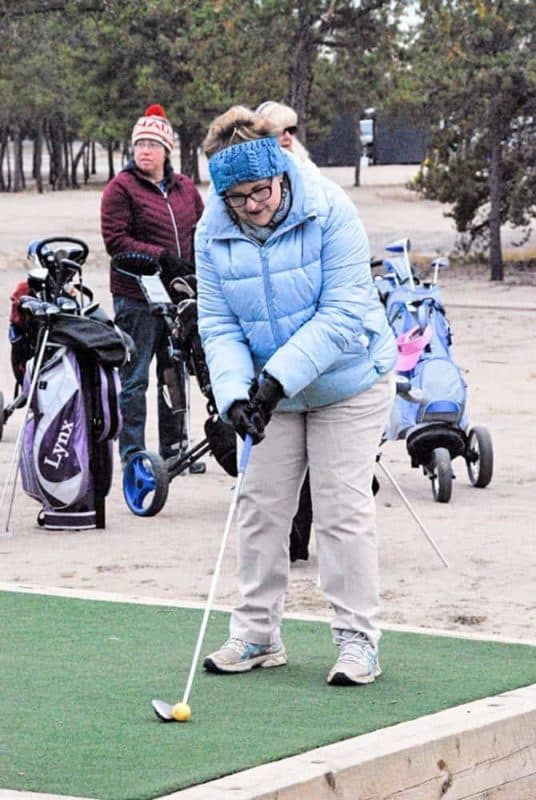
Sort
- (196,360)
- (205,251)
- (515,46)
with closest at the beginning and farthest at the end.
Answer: (205,251), (196,360), (515,46)

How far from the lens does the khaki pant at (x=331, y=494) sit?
5836 mm

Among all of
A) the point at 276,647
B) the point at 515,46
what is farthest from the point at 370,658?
the point at 515,46

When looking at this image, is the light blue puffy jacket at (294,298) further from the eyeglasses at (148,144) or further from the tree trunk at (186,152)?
the tree trunk at (186,152)

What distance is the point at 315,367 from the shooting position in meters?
5.60

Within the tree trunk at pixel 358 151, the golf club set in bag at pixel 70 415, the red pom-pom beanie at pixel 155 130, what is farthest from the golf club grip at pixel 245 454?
the tree trunk at pixel 358 151

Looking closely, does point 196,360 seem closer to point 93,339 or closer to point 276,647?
point 93,339

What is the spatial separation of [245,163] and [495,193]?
21275 mm

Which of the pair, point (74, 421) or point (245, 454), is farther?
point (74, 421)

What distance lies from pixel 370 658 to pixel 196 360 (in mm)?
3776

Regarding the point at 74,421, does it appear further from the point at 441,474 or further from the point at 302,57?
the point at 302,57

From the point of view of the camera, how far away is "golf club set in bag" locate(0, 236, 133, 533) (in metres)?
9.28

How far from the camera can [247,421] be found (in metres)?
5.58

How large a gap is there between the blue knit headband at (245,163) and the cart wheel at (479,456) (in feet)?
17.2

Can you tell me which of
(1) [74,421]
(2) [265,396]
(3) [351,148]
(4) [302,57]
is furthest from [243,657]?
(3) [351,148]
